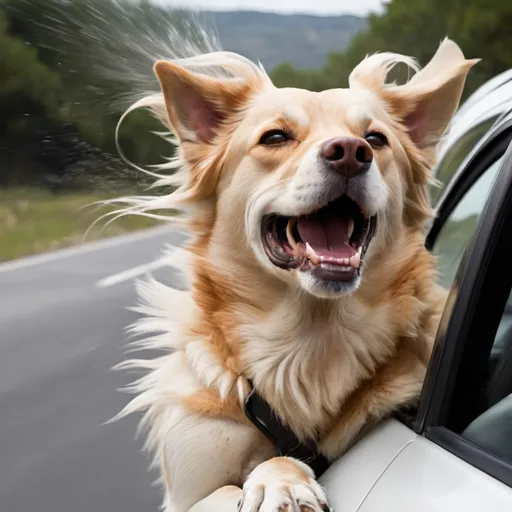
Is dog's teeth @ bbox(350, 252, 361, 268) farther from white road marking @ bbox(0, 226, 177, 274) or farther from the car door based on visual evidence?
white road marking @ bbox(0, 226, 177, 274)

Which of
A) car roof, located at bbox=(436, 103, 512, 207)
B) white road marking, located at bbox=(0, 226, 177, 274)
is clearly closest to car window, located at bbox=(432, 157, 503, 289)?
car roof, located at bbox=(436, 103, 512, 207)

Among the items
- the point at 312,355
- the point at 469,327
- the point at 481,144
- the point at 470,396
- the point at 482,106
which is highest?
the point at 482,106

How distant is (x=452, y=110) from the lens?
223 cm

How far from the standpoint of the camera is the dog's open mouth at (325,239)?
1915 mm

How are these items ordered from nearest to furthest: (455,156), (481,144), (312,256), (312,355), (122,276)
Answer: (312,256) → (312,355) → (481,144) → (455,156) → (122,276)

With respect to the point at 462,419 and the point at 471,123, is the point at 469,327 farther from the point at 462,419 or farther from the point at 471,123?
the point at 471,123

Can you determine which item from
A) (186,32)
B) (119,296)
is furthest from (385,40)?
(119,296)

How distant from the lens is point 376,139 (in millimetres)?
2084

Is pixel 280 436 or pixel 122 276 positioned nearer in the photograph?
pixel 280 436

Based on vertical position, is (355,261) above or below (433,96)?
below

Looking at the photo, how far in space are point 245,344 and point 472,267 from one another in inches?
30.5

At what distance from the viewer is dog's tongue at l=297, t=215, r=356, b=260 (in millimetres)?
1966

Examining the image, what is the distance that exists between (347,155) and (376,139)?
313 mm

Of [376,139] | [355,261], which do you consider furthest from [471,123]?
[355,261]
